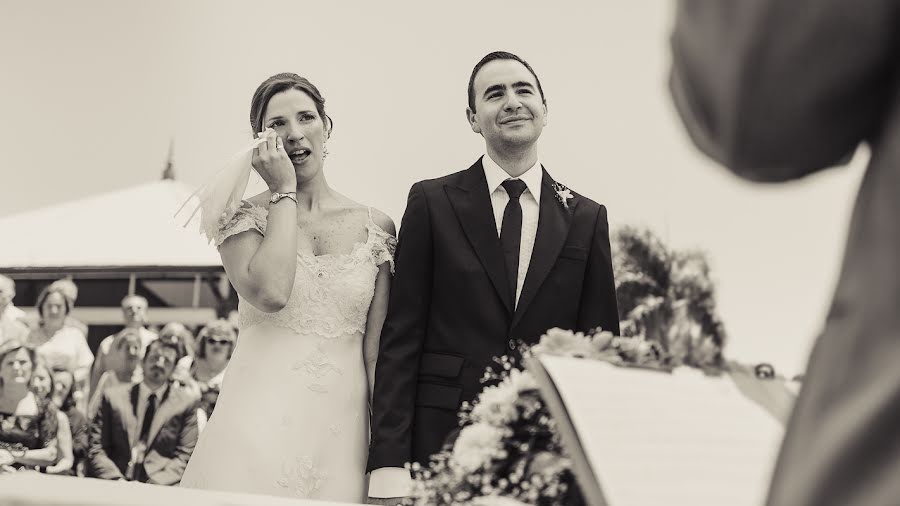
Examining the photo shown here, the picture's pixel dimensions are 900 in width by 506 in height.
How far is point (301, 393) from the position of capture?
320 centimetres

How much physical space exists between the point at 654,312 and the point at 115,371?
5039mm

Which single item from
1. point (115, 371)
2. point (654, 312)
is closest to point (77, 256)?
point (115, 371)

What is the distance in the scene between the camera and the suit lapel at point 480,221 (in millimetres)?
2848

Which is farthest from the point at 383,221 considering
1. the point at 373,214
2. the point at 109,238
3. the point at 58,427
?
the point at 109,238

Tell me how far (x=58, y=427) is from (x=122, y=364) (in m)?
0.71

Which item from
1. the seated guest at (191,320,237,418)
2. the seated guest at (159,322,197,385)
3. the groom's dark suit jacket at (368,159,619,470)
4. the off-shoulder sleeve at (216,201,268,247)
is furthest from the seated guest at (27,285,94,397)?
the groom's dark suit jacket at (368,159,619,470)

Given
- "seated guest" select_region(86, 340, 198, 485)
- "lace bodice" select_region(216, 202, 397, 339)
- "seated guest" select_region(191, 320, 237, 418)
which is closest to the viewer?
"lace bodice" select_region(216, 202, 397, 339)

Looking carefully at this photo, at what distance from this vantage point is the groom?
279 cm

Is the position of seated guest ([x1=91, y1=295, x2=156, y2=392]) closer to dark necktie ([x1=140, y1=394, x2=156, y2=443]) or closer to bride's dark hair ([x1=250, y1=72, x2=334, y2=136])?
dark necktie ([x1=140, y1=394, x2=156, y2=443])

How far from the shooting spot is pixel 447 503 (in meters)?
1.35

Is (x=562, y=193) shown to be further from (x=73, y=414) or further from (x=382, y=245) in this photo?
(x=73, y=414)

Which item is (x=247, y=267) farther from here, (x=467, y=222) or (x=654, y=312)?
(x=654, y=312)

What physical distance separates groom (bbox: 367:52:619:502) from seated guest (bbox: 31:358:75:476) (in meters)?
3.25

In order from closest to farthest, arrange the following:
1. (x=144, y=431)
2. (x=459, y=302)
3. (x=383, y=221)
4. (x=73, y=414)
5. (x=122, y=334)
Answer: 1. (x=459, y=302)
2. (x=383, y=221)
3. (x=144, y=431)
4. (x=73, y=414)
5. (x=122, y=334)
